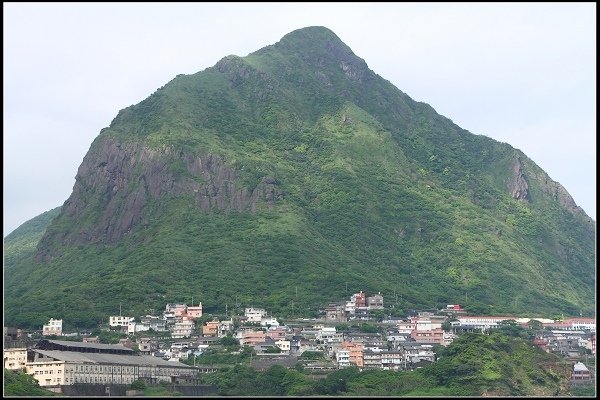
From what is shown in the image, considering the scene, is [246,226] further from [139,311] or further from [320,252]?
[139,311]

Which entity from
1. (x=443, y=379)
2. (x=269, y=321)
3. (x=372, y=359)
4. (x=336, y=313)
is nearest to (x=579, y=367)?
(x=443, y=379)

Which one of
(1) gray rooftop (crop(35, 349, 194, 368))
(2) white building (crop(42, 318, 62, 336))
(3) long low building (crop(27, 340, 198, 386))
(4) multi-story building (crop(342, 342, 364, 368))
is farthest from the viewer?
(2) white building (crop(42, 318, 62, 336))

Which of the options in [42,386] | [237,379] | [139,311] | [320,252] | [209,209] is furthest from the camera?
[209,209]

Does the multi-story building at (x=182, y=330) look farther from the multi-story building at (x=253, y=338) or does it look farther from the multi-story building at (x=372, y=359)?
the multi-story building at (x=372, y=359)

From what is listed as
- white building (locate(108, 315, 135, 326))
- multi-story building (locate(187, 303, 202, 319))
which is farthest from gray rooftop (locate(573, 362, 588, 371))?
white building (locate(108, 315, 135, 326))

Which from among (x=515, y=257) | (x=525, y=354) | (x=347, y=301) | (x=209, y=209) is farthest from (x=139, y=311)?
(x=515, y=257)

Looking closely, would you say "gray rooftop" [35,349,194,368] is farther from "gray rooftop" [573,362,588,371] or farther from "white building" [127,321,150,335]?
"gray rooftop" [573,362,588,371]
